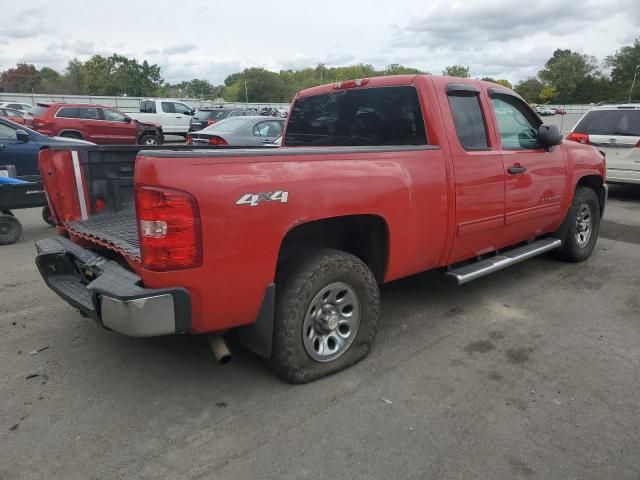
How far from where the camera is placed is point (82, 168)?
3695 millimetres

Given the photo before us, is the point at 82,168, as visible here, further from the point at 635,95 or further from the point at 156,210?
the point at 635,95

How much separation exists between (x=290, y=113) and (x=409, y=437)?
3.39 metres

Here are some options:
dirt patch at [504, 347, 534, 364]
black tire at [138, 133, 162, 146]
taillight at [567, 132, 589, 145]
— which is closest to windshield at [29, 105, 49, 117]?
black tire at [138, 133, 162, 146]

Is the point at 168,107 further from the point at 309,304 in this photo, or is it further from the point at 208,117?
the point at 309,304

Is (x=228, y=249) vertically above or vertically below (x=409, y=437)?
above

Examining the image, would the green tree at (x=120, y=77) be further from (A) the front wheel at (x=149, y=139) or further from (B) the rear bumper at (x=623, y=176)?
(B) the rear bumper at (x=623, y=176)

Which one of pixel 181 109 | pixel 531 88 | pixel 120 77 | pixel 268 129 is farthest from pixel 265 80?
pixel 268 129

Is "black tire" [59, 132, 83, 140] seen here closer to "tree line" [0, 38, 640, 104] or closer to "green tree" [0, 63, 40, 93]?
"tree line" [0, 38, 640, 104]

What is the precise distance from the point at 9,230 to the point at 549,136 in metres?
6.59

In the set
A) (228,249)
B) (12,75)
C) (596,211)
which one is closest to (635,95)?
(596,211)

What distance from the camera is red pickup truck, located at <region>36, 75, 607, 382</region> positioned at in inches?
96.2

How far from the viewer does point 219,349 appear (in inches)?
109

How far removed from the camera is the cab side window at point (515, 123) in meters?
4.36

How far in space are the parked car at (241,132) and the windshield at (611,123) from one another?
6534 mm
